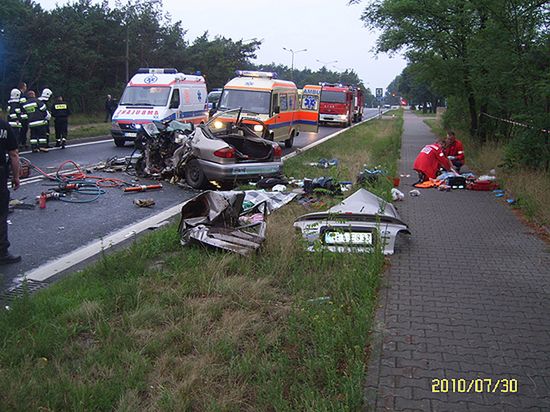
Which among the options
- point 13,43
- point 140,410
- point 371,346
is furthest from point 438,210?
point 13,43

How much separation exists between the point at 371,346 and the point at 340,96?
1460 inches

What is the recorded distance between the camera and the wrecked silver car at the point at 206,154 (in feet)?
39.1

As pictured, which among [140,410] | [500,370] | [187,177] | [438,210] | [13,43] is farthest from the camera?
[13,43]

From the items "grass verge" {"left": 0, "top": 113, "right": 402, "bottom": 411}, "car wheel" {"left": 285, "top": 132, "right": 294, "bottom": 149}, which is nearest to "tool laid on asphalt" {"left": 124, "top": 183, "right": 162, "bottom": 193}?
"grass verge" {"left": 0, "top": 113, "right": 402, "bottom": 411}

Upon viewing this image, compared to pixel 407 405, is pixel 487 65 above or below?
above

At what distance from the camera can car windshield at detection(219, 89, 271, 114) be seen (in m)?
18.9

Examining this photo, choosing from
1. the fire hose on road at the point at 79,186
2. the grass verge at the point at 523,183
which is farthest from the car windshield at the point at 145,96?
the grass verge at the point at 523,183

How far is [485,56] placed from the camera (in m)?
13.8

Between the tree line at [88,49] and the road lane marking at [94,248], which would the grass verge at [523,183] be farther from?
the tree line at [88,49]

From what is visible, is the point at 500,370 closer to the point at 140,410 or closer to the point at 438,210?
the point at 140,410

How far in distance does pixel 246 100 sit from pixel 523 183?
33.2 feet

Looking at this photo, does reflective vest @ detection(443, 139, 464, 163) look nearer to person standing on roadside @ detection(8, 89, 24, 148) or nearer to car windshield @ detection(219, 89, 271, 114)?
car windshield @ detection(219, 89, 271, 114)

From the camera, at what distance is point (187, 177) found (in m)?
12.5
